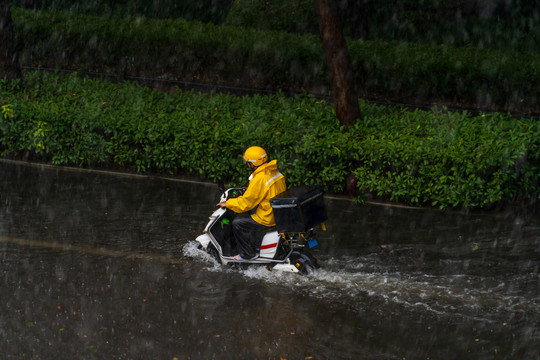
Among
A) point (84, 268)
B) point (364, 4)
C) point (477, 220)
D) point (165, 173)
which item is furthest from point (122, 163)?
point (364, 4)

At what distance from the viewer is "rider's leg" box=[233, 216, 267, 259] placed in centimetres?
830

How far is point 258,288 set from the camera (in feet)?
26.0

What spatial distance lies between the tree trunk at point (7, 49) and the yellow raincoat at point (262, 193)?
28.8 ft

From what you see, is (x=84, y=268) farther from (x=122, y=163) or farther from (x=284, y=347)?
(x=122, y=163)

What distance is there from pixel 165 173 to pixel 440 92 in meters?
6.44

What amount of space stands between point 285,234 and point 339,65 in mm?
4590

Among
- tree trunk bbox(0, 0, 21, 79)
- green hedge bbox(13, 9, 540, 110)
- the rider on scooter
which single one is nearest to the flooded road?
the rider on scooter

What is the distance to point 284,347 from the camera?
641 cm

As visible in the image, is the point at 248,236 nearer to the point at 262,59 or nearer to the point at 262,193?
the point at 262,193

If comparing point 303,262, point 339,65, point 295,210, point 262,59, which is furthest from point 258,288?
point 262,59

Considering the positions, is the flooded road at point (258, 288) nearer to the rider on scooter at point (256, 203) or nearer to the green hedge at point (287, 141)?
the rider on scooter at point (256, 203)

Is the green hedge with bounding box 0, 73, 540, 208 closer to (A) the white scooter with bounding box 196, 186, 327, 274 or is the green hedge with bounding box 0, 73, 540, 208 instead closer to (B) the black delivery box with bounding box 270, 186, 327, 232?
(A) the white scooter with bounding box 196, 186, 327, 274

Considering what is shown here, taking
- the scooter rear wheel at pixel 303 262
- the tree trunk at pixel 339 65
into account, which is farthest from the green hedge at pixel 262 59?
the scooter rear wheel at pixel 303 262

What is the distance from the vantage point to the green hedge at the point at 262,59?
15328 mm
